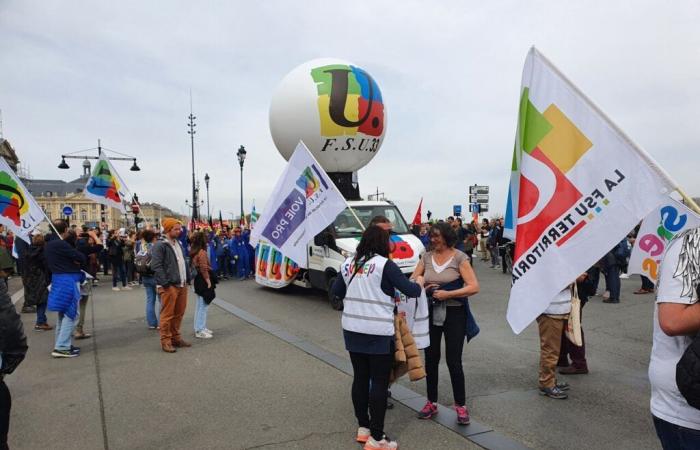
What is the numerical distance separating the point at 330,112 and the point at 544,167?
30.6 feet

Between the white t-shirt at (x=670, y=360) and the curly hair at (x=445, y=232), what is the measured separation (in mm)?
2341

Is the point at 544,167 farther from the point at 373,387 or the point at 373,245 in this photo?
the point at 373,387

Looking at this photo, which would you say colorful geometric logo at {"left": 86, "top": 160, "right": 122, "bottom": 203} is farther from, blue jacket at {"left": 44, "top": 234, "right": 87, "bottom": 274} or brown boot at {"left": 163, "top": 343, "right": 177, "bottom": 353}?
brown boot at {"left": 163, "top": 343, "right": 177, "bottom": 353}

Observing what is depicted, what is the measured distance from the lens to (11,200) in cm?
765

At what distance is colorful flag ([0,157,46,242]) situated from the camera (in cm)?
757

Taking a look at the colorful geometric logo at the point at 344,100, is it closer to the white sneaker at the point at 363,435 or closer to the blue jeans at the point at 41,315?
the blue jeans at the point at 41,315

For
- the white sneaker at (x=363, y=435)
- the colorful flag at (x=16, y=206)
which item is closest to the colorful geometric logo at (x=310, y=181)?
the white sneaker at (x=363, y=435)

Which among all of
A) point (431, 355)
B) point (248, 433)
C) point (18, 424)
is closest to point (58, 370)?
Answer: point (18, 424)

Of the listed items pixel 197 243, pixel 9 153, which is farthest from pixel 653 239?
pixel 9 153

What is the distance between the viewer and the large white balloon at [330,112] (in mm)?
12453

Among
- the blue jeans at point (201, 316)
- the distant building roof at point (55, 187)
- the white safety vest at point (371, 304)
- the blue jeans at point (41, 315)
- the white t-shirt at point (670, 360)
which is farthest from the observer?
the distant building roof at point (55, 187)

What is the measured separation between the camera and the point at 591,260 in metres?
3.27

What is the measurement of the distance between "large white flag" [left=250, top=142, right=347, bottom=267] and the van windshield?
12.3 feet

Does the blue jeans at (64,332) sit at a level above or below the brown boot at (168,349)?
above
